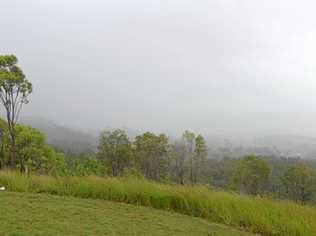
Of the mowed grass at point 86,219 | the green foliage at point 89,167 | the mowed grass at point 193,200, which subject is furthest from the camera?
the green foliage at point 89,167

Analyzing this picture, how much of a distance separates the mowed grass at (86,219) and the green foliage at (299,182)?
33.0 m

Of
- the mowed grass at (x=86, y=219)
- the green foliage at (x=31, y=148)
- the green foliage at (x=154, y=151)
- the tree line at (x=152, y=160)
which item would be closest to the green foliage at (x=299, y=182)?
the tree line at (x=152, y=160)

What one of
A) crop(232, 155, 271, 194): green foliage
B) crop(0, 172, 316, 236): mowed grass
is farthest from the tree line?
crop(0, 172, 316, 236): mowed grass

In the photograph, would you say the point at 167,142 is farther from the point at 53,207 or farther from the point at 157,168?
the point at 53,207

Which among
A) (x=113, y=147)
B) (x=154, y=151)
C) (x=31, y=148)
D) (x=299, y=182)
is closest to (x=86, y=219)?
(x=31, y=148)

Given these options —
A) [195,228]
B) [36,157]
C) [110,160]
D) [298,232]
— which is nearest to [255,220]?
[298,232]

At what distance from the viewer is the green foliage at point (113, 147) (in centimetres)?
3353

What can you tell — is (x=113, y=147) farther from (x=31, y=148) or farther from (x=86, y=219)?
(x=86, y=219)

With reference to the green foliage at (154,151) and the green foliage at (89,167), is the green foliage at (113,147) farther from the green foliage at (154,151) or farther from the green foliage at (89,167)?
the green foliage at (89,167)

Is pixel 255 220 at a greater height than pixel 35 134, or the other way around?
pixel 35 134

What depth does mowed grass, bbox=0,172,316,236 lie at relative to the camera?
21.2 ft

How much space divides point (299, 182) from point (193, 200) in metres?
32.8

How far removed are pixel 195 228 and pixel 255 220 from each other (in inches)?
52.8

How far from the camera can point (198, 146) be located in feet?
111
